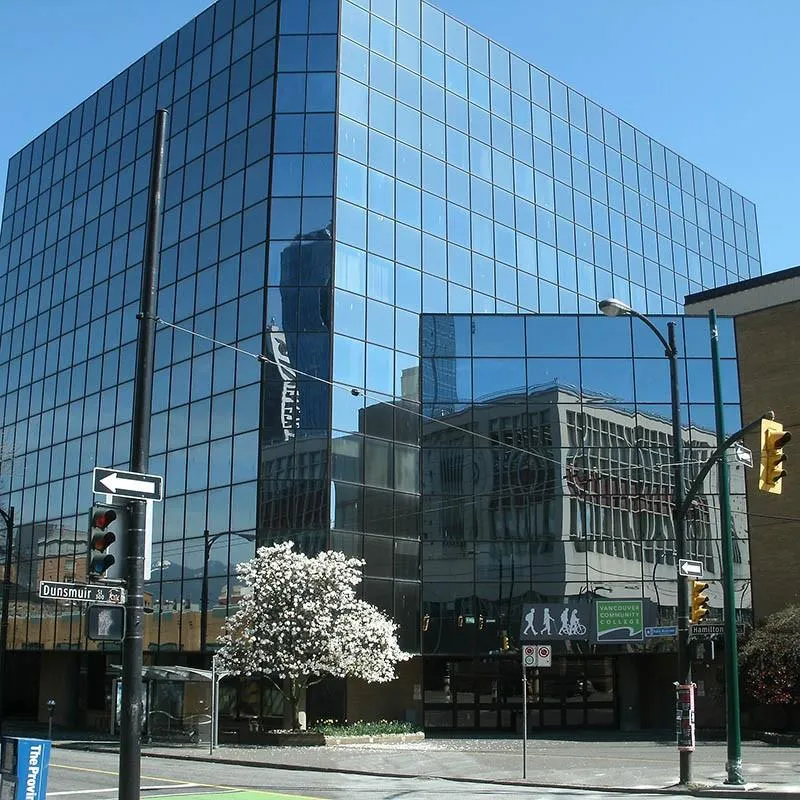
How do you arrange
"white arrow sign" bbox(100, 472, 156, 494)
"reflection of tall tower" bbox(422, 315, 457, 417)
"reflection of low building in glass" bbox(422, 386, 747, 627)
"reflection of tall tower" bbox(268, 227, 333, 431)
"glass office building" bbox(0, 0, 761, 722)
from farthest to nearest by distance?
"reflection of tall tower" bbox(422, 315, 457, 417)
"reflection of low building in glass" bbox(422, 386, 747, 627)
"glass office building" bbox(0, 0, 761, 722)
"reflection of tall tower" bbox(268, 227, 333, 431)
"white arrow sign" bbox(100, 472, 156, 494)

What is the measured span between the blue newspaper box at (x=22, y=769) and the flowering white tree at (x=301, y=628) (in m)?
22.2

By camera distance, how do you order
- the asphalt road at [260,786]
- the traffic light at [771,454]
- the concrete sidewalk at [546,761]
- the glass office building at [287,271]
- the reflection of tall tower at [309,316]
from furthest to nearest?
the glass office building at [287,271]
the reflection of tall tower at [309,316]
the concrete sidewalk at [546,761]
the asphalt road at [260,786]
the traffic light at [771,454]

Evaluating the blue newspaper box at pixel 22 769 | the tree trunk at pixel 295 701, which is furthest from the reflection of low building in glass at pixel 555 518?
the blue newspaper box at pixel 22 769

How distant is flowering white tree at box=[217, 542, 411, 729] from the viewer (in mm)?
32438

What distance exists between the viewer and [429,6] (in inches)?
1773

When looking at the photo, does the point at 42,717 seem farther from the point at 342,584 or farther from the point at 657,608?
the point at 657,608

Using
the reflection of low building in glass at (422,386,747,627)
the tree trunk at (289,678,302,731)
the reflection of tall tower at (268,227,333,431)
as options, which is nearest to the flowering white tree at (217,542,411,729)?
the tree trunk at (289,678,302,731)

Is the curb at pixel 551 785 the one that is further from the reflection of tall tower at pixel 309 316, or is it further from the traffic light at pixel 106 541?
the traffic light at pixel 106 541

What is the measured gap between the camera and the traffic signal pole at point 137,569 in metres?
11.5

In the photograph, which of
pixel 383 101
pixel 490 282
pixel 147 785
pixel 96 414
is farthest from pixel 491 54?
pixel 147 785

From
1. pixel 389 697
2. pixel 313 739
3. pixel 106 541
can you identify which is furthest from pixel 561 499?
pixel 106 541

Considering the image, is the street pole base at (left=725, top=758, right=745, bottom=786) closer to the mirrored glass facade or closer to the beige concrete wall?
the mirrored glass facade

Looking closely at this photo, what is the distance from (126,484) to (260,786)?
1143cm

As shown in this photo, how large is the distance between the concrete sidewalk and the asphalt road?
0.93 meters
